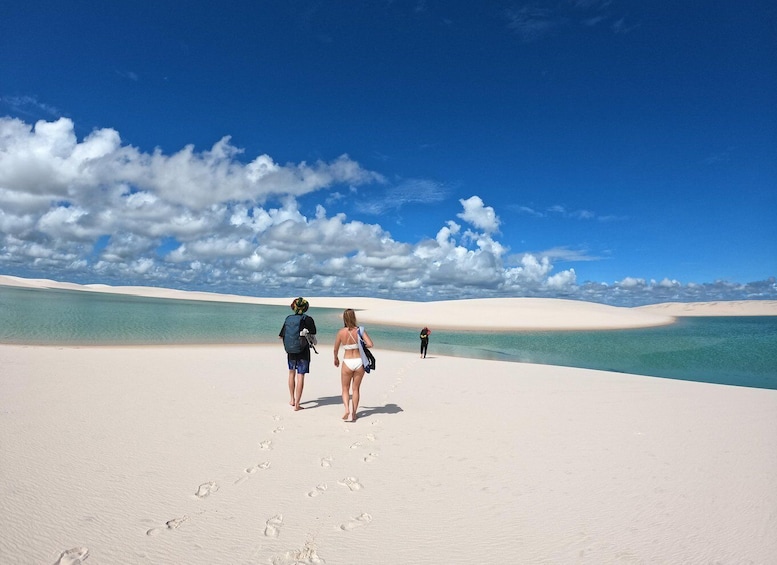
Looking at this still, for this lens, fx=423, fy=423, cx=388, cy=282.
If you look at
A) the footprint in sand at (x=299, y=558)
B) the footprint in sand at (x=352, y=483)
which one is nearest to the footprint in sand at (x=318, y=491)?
the footprint in sand at (x=352, y=483)

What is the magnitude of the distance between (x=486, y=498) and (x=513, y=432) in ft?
10.5

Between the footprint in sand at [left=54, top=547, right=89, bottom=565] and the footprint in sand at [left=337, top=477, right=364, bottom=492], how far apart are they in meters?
2.70

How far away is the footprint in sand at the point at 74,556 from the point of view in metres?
3.63

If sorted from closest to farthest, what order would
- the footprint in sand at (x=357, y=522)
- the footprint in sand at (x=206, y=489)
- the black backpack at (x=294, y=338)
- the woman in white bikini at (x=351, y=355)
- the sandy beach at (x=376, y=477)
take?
1. the sandy beach at (x=376, y=477)
2. the footprint in sand at (x=357, y=522)
3. the footprint in sand at (x=206, y=489)
4. the woman in white bikini at (x=351, y=355)
5. the black backpack at (x=294, y=338)

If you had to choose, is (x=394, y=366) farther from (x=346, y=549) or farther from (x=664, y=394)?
(x=346, y=549)

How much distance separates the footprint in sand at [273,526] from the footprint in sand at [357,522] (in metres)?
0.64

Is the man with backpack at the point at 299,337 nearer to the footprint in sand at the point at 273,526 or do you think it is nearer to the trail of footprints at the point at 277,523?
the trail of footprints at the point at 277,523

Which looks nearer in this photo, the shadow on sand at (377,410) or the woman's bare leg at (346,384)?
the woman's bare leg at (346,384)

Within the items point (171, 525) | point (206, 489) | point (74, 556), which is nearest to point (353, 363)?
point (206, 489)

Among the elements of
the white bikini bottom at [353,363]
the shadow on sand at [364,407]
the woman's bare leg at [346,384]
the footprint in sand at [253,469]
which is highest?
the white bikini bottom at [353,363]

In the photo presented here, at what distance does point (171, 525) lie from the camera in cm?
429

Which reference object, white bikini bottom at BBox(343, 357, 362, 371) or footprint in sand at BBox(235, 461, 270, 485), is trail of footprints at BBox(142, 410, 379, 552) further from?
white bikini bottom at BBox(343, 357, 362, 371)

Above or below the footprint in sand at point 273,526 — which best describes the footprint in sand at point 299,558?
below

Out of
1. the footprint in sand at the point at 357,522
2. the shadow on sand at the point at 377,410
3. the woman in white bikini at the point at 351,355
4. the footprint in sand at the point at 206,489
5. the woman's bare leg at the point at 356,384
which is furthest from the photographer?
the shadow on sand at the point at 377,410
